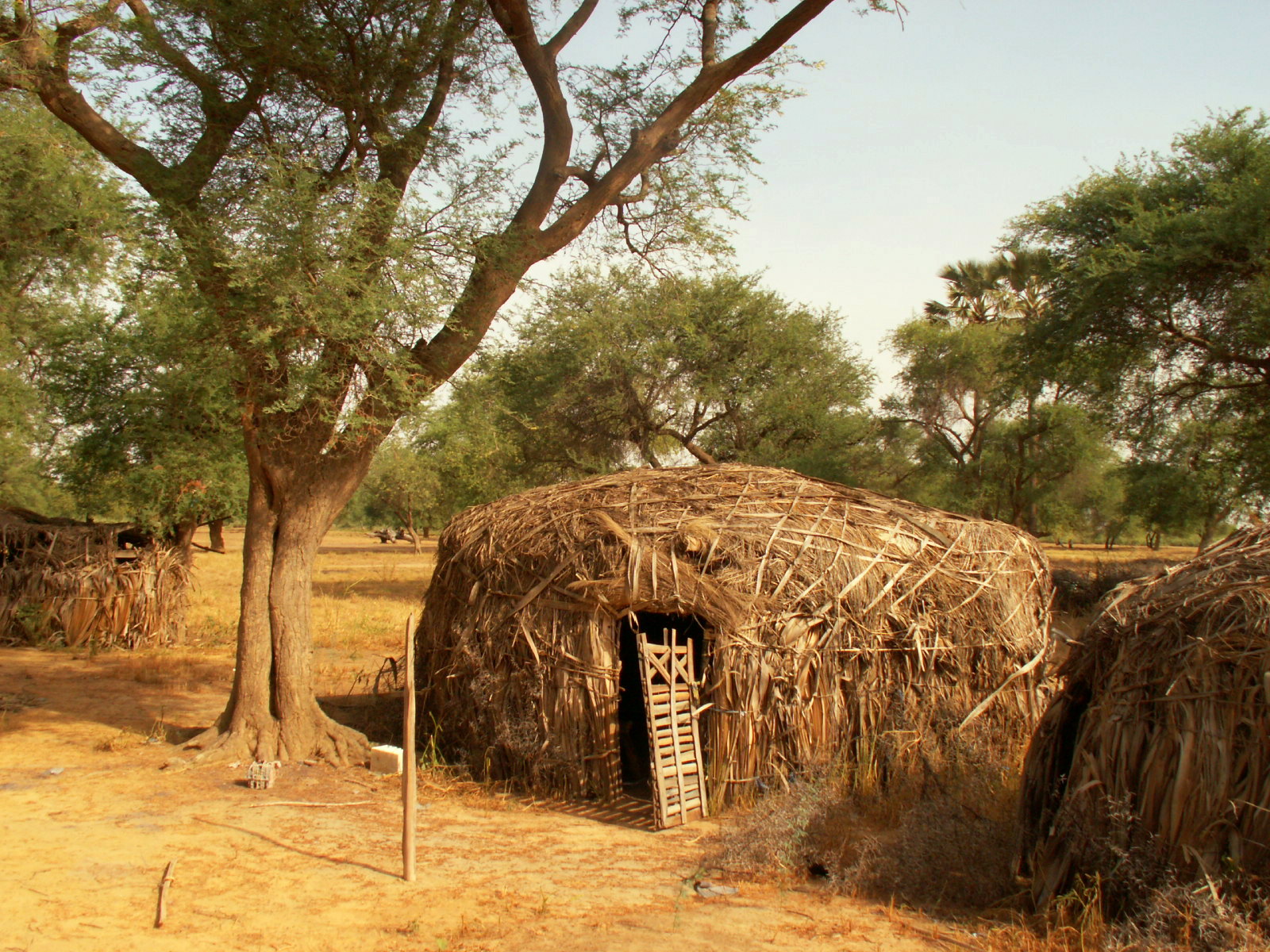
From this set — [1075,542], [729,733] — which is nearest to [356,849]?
[729,733]

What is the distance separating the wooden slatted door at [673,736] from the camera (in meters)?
7.06

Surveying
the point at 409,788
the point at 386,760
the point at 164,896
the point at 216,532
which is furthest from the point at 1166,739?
the point at 216,532

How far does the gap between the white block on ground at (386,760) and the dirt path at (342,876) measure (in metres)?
0.13

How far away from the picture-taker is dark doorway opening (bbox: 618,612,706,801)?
26.6 feet

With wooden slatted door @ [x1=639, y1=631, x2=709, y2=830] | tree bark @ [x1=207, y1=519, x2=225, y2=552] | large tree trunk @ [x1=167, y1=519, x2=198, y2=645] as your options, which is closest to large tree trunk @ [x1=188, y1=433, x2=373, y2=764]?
wooden slatted door @ [x1=639, y1=631, x2=709, y2=830]

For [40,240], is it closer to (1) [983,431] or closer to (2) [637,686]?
(2) [637,686]

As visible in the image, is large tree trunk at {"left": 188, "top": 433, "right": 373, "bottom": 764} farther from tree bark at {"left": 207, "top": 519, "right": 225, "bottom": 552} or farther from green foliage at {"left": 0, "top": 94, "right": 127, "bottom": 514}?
tree bark at {"left": 207, "top": 519, "right": 225, "bottom": 552}

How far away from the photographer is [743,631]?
7441 mm

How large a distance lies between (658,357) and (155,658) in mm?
10932

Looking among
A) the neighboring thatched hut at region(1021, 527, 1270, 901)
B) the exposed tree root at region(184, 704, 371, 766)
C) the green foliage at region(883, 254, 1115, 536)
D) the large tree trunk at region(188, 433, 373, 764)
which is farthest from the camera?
the green foliage at region(883, 254, 1115, 536)

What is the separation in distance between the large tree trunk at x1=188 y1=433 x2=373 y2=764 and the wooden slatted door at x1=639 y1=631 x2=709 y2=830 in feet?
10.4

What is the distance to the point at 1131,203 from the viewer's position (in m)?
17.0

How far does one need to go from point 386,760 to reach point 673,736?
9.26 feet

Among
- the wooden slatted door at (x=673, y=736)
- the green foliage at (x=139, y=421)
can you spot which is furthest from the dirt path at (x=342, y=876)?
the green foliage at (x=139, y=421)
